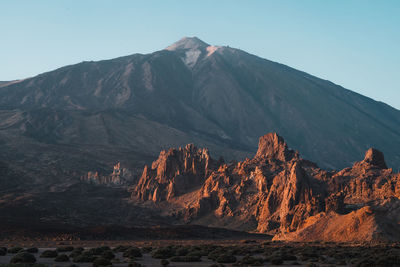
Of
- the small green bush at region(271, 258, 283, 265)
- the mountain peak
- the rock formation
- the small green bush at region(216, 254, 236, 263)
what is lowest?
the rock formation

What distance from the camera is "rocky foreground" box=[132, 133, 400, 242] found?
7281 cm

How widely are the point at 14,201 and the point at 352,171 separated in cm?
8117

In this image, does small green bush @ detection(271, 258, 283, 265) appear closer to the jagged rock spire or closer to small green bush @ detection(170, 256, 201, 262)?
small green bush @ detection(170, 256, 201, 262)

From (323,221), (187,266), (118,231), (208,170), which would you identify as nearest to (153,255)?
(187,266)

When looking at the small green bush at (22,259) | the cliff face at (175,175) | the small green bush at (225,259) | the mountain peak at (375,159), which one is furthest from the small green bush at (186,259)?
the cliff face at (175,175)

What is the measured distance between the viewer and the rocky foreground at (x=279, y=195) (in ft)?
239

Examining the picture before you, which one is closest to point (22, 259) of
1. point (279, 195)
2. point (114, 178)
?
point (279, 195)

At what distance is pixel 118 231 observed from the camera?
91.2 meters

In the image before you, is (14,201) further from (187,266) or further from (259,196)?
(187,266)

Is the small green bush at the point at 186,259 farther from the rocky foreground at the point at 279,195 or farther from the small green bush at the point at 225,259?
the rocky foreground at the point at 279,195

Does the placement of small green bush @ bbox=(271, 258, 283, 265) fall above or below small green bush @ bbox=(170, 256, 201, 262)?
above

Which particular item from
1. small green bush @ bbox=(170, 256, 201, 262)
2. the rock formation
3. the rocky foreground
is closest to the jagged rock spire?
the rocky foreground

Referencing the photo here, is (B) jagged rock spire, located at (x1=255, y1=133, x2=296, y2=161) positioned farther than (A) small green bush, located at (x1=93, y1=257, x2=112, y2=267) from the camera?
Yes

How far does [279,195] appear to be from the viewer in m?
108
